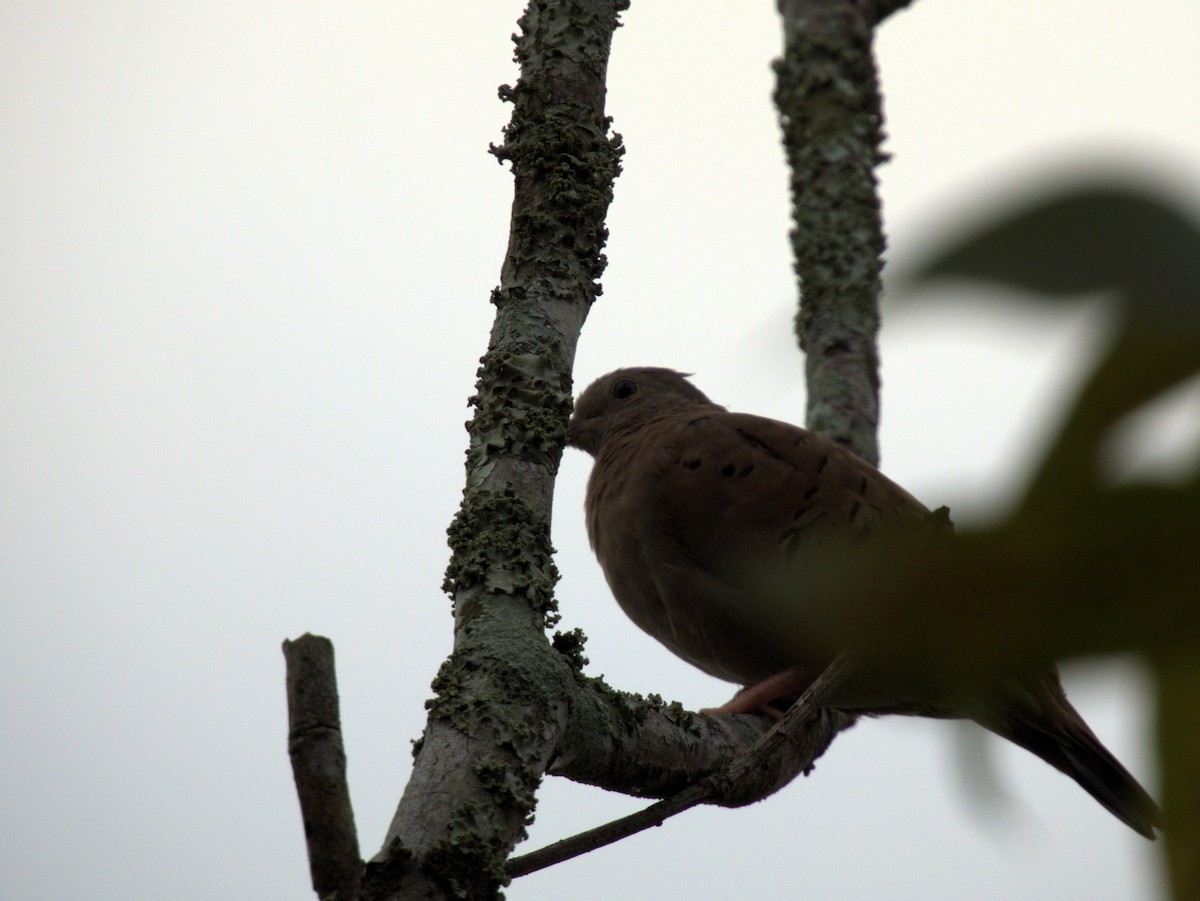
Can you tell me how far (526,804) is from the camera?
7.03ft

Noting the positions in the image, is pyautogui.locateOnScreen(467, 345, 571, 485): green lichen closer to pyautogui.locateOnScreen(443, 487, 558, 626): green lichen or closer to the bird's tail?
pyautogui.locateOnScreen(443, 487, 558, 626): green lichen

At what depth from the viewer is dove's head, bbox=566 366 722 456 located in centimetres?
525

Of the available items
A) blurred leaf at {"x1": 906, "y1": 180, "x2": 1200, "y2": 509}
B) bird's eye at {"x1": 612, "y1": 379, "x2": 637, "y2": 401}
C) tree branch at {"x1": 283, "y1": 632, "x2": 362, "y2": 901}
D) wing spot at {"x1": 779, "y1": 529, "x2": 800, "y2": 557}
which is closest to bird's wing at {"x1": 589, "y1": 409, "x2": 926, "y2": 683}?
wing spot at {"x1": 779, "y1": 529, "x2": 800, "y2": 557}

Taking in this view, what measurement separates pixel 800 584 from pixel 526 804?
169 cm

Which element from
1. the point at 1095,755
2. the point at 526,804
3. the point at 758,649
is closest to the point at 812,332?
the point at 758,649

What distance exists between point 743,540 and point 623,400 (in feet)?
5.60

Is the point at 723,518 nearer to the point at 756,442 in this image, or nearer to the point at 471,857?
the point at 756,442

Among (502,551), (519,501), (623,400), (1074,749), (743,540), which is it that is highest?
(623,400)

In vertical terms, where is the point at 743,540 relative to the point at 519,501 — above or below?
above

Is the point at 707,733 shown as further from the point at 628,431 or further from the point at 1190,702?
the point at 1190,702

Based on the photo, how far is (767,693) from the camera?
371 centimetres

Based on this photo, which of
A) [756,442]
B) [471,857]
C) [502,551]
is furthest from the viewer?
[756,442]

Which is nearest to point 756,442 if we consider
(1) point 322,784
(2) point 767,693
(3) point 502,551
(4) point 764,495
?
(4) point 764,495

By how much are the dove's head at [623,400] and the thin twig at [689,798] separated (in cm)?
258
